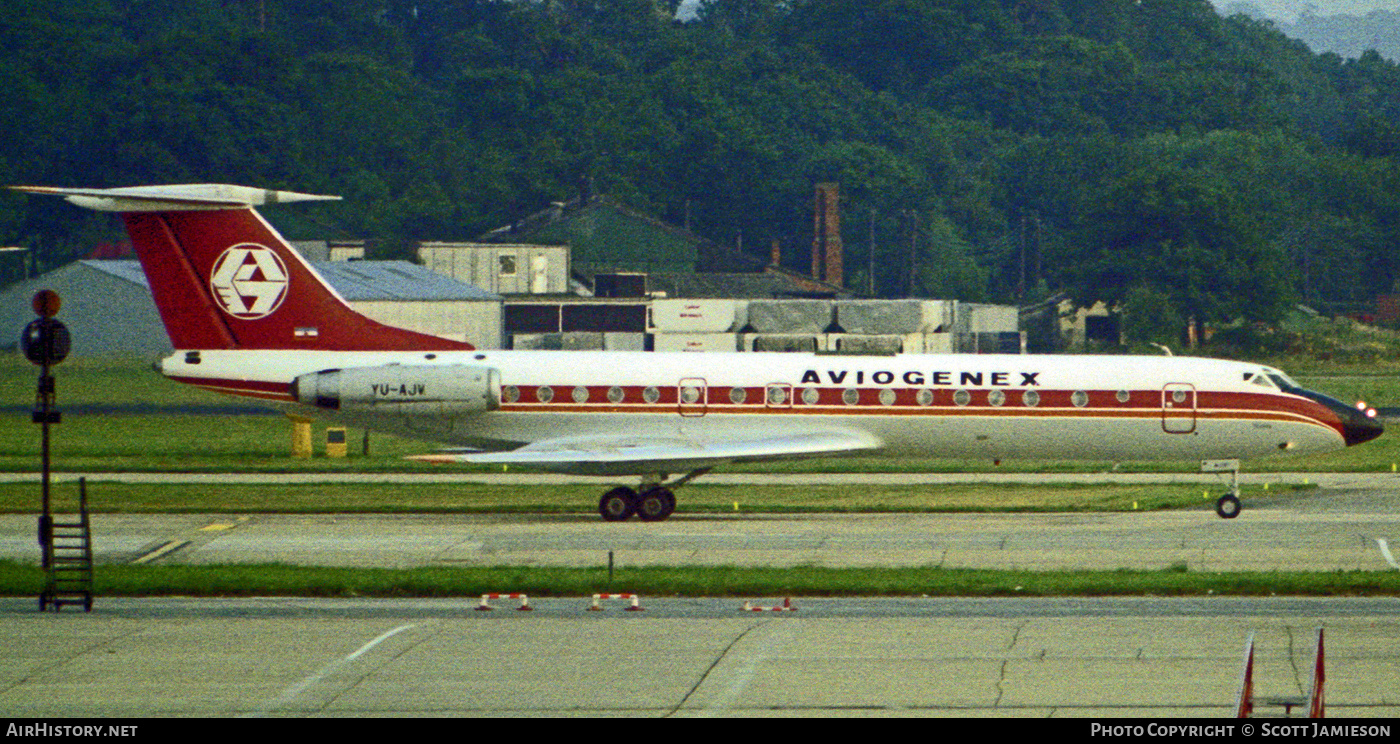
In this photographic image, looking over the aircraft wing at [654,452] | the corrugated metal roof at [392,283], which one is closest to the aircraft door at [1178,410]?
the aircraft wing at [654,452]

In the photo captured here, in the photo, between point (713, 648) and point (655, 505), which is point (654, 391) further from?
point (713, 648)

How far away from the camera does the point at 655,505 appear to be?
3203 cm

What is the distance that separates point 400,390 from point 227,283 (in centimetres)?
386

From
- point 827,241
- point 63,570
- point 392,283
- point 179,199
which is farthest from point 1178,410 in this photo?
point 827,241

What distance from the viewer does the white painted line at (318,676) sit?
16.4 metres

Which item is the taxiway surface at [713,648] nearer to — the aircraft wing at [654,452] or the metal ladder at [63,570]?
the metal ladder at [63,570]

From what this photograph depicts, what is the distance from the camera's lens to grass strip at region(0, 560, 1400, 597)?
2306cm

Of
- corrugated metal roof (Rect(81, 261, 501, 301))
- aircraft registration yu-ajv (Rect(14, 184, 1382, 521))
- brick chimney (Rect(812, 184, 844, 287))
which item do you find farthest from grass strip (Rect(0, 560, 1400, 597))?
brick chimney (Rect(812, 184, 844, 287))

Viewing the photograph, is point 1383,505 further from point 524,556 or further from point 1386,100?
point 1386,100

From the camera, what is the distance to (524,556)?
88.7 feet

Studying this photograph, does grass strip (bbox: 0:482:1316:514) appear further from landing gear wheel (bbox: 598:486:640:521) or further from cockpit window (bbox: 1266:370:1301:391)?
cockpit window (bbox: 1266:370:1301:391)

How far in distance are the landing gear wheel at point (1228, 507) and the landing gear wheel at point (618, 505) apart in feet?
32.8

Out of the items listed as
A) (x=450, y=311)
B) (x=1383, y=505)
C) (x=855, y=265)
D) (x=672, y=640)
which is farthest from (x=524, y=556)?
(x=855, y=265)
